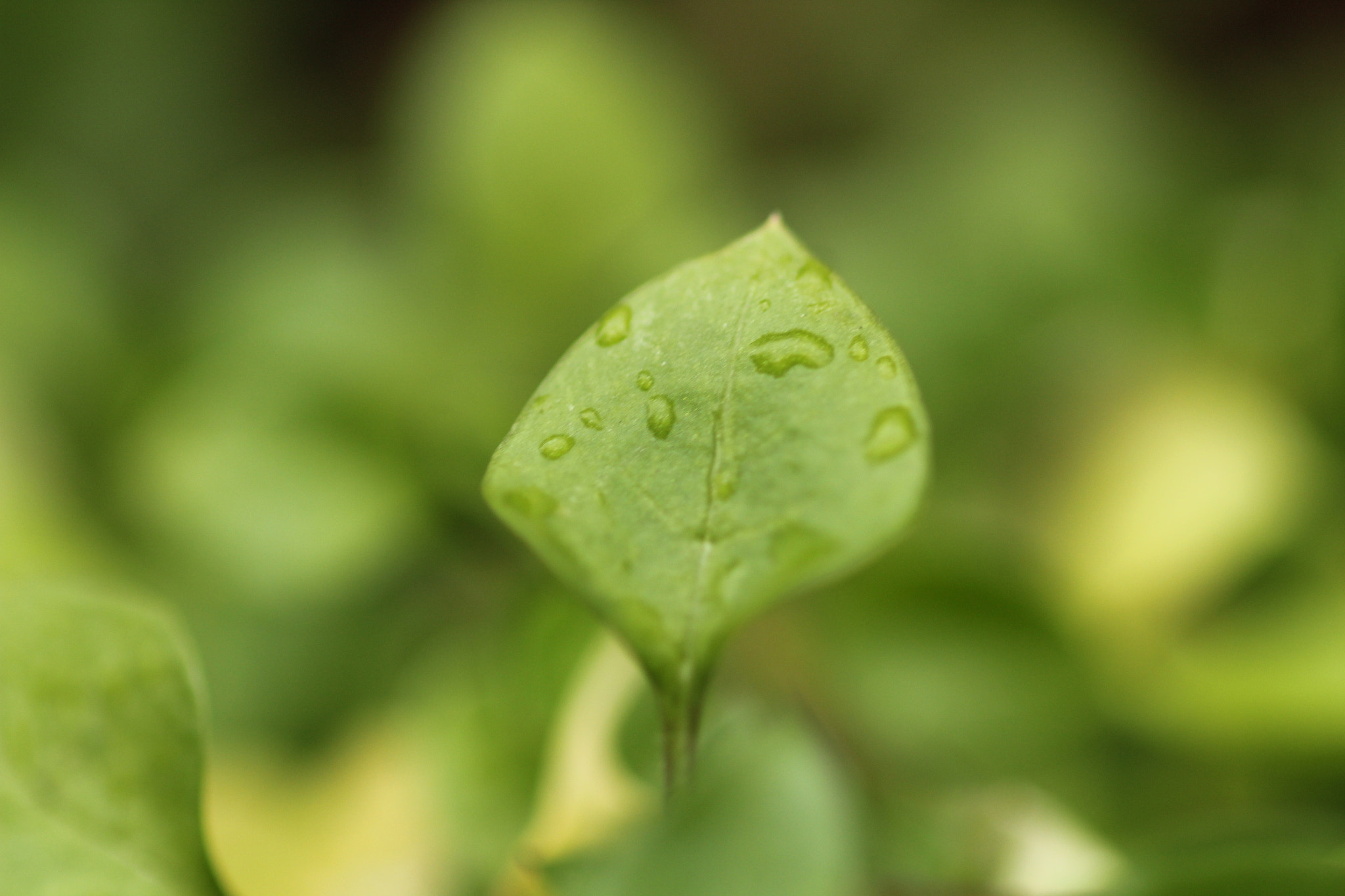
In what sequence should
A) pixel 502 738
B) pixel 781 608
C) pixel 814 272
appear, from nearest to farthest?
→ pixel 814 272
pixel 502 738
pixel 781 608

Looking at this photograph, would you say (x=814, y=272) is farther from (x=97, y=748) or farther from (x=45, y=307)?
(x=45, y=307)

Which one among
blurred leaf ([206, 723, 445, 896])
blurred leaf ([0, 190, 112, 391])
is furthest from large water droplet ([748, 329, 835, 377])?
blurred leaf ([0, 190, 112, 391])

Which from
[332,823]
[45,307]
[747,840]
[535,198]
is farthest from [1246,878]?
[45,307]

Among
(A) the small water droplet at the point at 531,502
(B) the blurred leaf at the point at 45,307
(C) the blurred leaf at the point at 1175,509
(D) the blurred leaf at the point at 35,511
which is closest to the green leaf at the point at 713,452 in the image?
(A) the small water droplet at the point at 531,502

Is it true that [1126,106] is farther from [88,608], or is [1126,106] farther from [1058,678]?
[88,608]

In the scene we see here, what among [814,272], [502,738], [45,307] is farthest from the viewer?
[45,307]

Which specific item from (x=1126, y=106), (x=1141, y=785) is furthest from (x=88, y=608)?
(x=1126, y=106)

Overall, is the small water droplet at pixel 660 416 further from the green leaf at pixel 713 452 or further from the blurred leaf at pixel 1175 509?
the blurred leaf at pixel 1175 509
